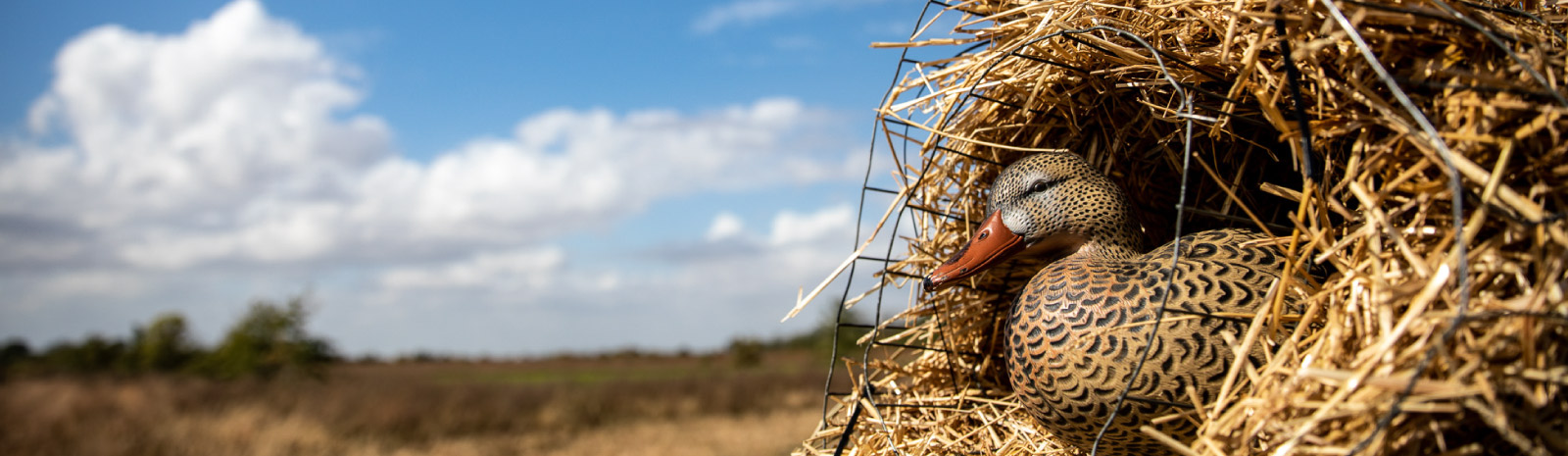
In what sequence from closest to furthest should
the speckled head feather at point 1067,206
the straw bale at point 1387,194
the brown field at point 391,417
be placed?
the straw bale at point 1387,194 → the speckled head feather at point 1067,206 → the brown field at point 391,417

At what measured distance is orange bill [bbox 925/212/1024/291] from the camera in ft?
4.96

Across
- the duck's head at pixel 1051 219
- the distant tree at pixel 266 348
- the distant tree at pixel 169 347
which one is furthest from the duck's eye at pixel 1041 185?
the distant tree at pixel 169 347

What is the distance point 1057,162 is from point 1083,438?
50 centimetres

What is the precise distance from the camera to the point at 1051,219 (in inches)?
58.4

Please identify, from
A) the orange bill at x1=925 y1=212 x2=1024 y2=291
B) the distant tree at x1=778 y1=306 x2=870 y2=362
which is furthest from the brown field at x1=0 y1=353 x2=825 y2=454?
the orange bill at x1=925 y1=212 x2=1024 y2=291

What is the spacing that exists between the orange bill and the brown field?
20.6 ft

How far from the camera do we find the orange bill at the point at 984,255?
4.96ft

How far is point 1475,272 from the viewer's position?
94cm

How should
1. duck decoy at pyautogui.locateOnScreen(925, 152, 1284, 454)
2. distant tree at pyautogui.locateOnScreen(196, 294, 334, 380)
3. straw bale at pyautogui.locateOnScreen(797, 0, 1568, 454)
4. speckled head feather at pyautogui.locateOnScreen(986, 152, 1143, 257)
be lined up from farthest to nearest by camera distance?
distant tree at pyautogui.locateOnScreen(196, 294, 334, 380) < speckled head feather at pyautogui.locateOnScreen(986, 152, 1143, 257) < duck decoy at pyautogui.locateOnScreen(925, 152, 1284, 454) < straw bale at pyautogui.locateOnScreen(797, 0, 1568, 454)

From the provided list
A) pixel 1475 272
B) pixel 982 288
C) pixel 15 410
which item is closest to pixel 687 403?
pixel 15 410

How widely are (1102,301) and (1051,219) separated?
0.81ft

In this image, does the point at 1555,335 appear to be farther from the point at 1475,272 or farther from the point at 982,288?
the point at 982,288

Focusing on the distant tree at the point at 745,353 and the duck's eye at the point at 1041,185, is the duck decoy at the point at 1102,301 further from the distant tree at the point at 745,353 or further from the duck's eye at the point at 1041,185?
the distant tree at the point at 745,353

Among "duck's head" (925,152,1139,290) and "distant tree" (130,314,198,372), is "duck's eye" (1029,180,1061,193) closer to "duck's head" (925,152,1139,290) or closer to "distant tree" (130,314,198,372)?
"duck's head" (925,152,1139,290)
